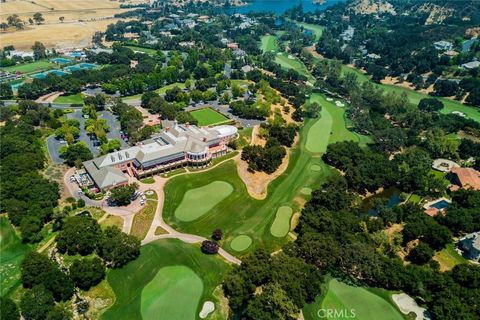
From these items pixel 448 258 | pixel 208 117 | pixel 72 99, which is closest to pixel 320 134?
pixel 208 117

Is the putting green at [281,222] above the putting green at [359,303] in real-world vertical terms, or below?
below

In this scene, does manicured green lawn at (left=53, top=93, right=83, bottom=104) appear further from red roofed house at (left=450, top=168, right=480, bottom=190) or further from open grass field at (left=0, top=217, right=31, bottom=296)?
red roofed house at (left=450, top=168, right=480, bottom=190)

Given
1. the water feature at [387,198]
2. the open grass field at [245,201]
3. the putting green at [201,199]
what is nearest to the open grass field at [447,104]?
the water feature at [387,198]

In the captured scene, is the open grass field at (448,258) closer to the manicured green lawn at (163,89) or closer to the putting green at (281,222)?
the putting green at (281,222)

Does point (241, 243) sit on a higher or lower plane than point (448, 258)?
lower

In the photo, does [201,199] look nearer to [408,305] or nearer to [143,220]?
[143,220]

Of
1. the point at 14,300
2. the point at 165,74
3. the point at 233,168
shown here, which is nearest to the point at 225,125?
the point at 233,168

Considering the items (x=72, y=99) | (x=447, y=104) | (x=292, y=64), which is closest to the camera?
(x=72, y=99)
